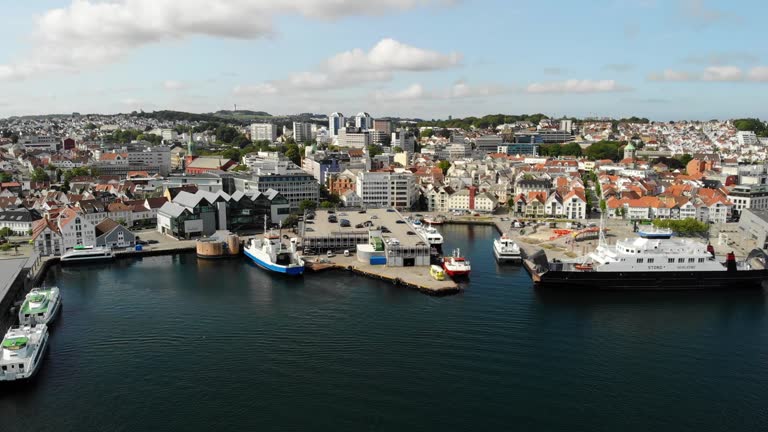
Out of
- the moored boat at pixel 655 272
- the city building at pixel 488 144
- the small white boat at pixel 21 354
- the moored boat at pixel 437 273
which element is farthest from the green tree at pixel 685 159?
the small white boat at pixel 21 354

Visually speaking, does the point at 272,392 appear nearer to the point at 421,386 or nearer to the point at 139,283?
the point at 421,386

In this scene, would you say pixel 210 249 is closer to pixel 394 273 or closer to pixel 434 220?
pixel 394 273

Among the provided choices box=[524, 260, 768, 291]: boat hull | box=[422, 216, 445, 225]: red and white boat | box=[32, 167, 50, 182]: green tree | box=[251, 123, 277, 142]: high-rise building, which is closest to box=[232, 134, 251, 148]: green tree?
box=[251, 123, 277, 142]: high-rise building

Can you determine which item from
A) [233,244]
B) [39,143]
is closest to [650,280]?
[233,244]

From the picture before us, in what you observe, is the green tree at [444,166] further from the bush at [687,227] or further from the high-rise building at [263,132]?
the high-rise building at [263,132]

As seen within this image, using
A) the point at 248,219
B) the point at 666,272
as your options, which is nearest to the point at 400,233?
the point at 248,219

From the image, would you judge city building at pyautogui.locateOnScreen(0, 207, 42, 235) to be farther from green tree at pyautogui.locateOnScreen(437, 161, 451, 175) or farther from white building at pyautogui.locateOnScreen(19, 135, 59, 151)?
white building at pyautogui.locateOnScreen(19, 135, 59, 151)
